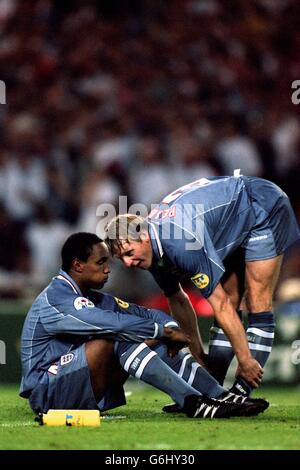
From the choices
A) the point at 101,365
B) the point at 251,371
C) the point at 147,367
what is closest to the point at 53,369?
the point at 101,365

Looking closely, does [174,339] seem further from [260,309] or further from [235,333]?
[260,309]

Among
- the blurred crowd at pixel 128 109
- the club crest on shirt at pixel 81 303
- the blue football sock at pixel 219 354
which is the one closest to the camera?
the club crest on shirt at pixel 81 303

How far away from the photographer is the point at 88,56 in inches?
413

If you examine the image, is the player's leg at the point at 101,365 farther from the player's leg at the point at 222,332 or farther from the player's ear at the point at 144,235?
the player's leg at the point at 222,332

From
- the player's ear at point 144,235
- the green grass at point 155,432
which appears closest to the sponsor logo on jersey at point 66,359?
the green grass at point 155,432

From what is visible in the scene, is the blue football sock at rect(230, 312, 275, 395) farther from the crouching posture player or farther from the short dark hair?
the short dark hair

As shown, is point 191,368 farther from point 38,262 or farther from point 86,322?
point 38,262

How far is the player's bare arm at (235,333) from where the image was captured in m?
5.36

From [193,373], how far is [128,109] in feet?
16.5

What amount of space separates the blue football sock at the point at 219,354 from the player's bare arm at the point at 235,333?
0.60 meters

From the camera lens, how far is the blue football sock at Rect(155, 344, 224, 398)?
565 cm

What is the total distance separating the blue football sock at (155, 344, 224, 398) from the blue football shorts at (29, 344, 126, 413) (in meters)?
0.38
